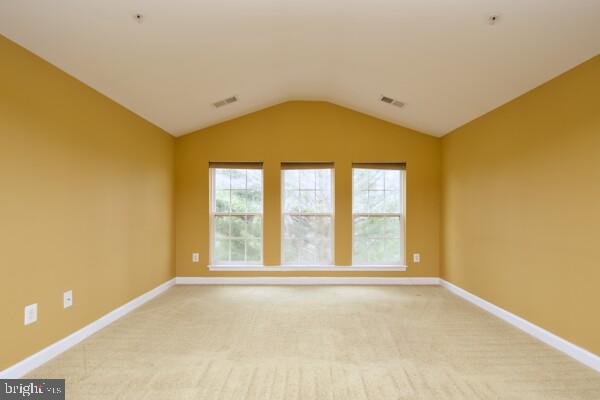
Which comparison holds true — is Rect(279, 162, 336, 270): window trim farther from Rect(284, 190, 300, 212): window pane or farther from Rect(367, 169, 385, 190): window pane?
Rect(367, 169, 385, 190): window pane

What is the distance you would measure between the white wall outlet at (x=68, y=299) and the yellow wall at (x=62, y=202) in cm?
5

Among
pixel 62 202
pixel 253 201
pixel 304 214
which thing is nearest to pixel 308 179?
pixel 304 214

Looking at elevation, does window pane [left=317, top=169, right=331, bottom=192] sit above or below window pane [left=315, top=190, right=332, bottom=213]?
above

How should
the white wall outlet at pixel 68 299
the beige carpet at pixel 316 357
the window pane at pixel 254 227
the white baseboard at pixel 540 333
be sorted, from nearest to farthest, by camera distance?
1. the beige carpet at pixel 316 357
2. the white baseboard at pixel 540 333
3. the white wall outlet at pixel 68 299
4. the window pane at pixel 254 227

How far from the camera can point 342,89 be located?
461cm

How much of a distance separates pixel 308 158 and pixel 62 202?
3.38 meters

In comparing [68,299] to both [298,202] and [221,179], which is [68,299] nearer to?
[221,179]

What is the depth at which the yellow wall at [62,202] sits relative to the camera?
7.55 ft

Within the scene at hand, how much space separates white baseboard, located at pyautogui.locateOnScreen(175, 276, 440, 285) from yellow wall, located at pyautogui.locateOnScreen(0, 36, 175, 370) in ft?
3.63

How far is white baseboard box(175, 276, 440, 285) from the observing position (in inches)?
207

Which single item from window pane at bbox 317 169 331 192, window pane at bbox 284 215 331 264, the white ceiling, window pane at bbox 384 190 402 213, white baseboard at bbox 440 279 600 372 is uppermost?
the white ceiling

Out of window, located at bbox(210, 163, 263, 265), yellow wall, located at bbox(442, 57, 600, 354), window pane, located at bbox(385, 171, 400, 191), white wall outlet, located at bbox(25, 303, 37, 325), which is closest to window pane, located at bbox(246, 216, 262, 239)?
window, located at bbox(210, 163, 263, 265)

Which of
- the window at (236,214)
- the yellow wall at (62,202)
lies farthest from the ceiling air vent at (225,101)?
the window at (236,214)

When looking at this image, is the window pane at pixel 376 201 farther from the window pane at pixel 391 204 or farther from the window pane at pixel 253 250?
the window pane at pixel 253 250
